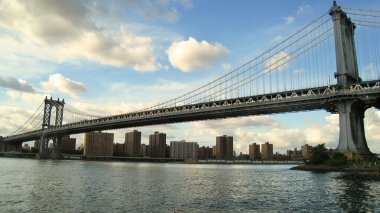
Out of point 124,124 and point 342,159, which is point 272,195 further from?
point 124,124

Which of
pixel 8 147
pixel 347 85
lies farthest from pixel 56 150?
pixel 347 85

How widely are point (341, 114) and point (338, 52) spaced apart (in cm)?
1230

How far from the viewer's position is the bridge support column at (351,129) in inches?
2530

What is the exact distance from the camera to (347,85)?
67438 millimetres

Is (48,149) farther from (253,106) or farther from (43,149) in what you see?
(253,106)

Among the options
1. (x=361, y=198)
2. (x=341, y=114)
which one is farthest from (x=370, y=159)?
(x=361, y=198)

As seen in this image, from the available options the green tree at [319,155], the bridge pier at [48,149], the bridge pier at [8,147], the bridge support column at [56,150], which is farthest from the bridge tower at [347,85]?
the bridge pier at [8,147]

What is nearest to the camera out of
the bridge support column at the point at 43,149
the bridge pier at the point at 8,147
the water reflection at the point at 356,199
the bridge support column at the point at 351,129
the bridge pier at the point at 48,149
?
the water reflection at the point at 356,199

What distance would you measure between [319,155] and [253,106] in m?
16.6

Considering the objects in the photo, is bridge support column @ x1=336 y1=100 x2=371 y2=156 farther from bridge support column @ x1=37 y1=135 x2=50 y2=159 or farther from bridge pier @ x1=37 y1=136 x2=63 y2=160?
bridge support column @ x1=37 y1=135 x2=50 y2=159

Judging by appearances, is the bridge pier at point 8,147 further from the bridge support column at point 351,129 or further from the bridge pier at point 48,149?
the bridge support column at point 351,129

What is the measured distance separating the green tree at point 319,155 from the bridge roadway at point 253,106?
7725 mm

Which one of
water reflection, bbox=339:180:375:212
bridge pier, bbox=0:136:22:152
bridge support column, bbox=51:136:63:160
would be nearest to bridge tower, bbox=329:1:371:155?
water reflection, bbox=339:180:375:212

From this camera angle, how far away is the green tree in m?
71.0
